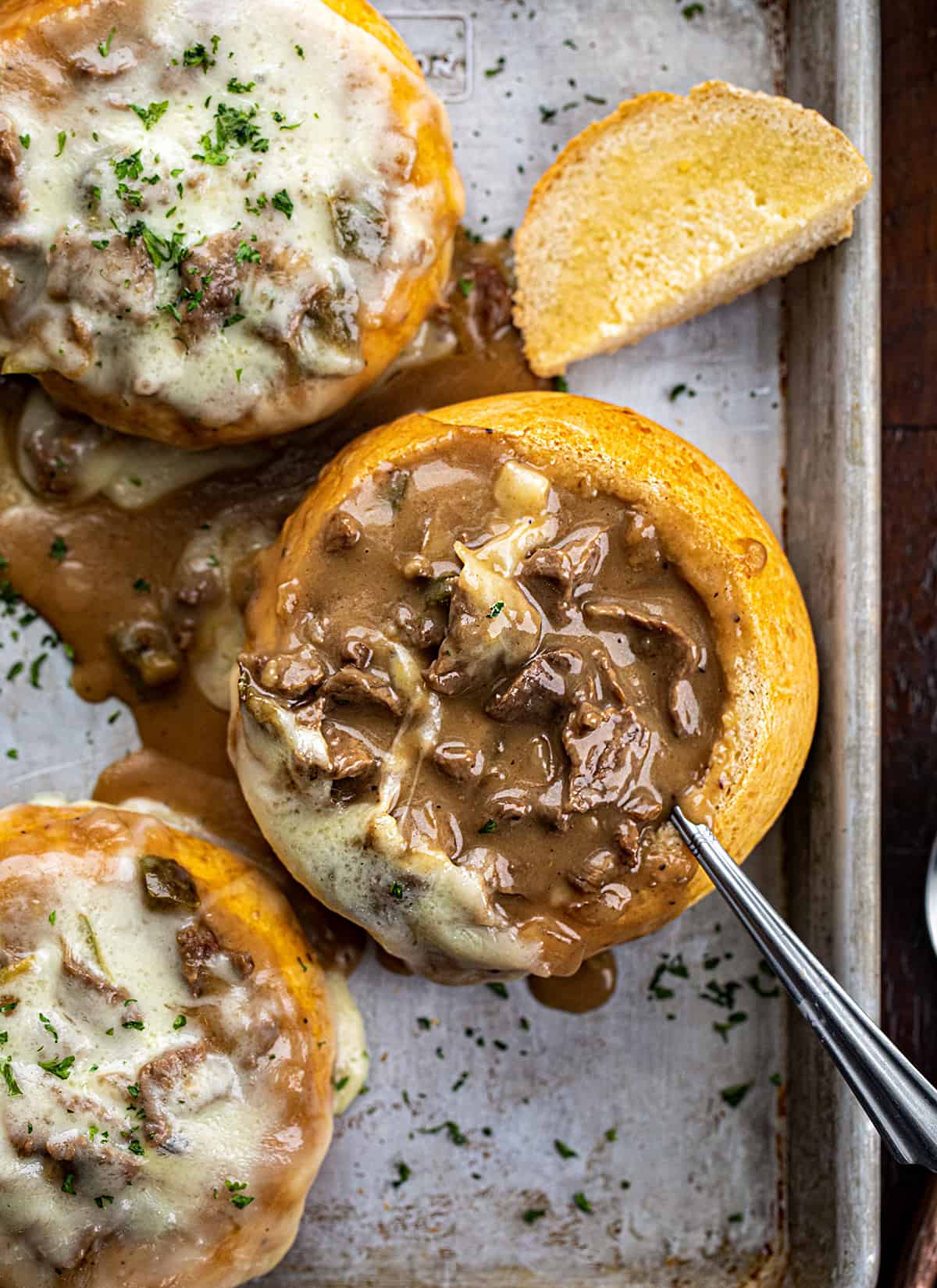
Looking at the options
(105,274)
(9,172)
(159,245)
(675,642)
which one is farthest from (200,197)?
(675,642)

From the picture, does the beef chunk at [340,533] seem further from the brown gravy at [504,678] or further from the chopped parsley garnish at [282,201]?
the chopped parsley garnish at [282,201]

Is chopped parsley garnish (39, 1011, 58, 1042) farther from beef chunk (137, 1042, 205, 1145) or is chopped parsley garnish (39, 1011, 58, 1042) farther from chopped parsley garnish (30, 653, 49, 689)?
chopped parsley garnish (30, 653, 49, 689)

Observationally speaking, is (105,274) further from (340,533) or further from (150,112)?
(340,533)

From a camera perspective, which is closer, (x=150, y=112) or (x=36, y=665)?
(x=150, y=112)

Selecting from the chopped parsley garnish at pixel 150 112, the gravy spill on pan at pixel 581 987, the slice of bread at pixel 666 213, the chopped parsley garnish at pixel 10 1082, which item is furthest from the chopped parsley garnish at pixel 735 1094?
the chopped parsley garnish at pixel 150 112

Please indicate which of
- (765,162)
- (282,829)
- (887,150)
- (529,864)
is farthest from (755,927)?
(887,150)

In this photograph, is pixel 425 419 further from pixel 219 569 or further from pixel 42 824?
pixel 42 824

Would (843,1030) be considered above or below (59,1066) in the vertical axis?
above
